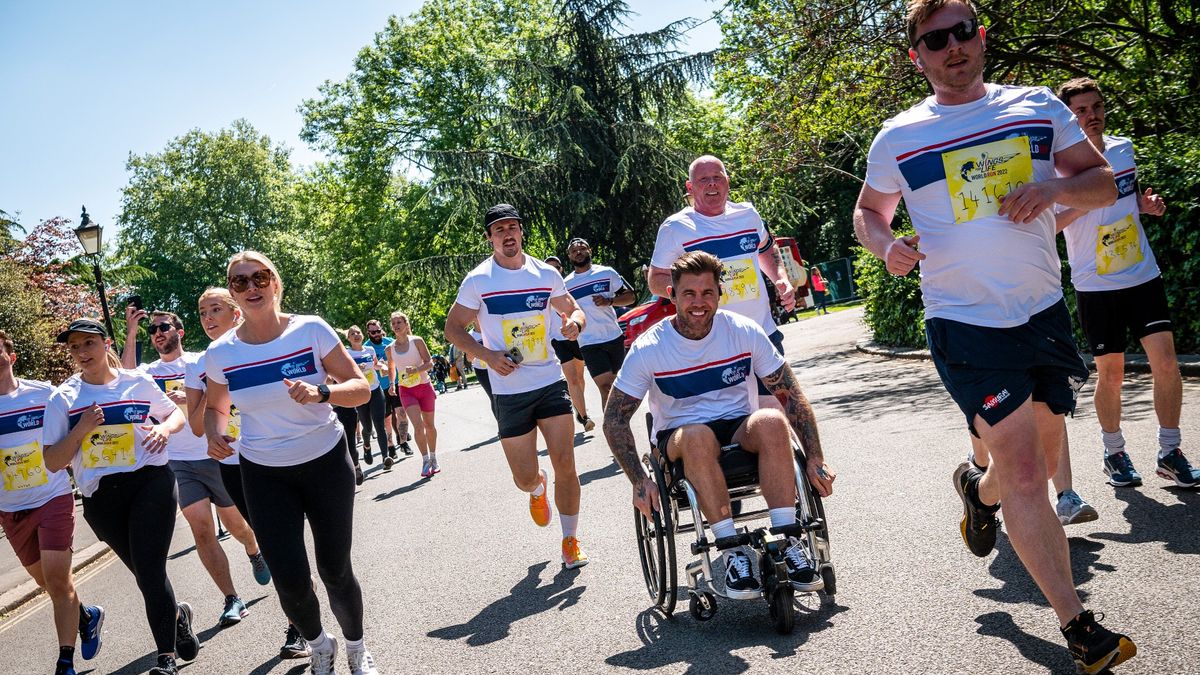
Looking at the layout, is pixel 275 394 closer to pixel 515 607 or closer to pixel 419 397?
pixel 515 607

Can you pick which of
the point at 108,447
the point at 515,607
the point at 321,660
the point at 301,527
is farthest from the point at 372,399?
the point at 301,527

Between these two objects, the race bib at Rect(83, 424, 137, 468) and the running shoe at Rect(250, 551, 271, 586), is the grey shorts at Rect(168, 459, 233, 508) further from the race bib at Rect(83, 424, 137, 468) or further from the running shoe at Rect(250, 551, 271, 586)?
the race bib at Rect(83, 424, 137, 468)

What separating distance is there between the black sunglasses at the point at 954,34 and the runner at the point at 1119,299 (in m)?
2.29

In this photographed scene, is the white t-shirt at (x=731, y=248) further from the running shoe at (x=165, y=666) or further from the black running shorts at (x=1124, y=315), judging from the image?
the running shoe at (x=165, y=666)

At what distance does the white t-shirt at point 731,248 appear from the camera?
6.76m

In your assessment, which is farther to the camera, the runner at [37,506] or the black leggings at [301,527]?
the runner at [37,506]

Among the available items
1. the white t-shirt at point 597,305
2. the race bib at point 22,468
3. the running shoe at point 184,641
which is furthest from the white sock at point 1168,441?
the race bib at point 22,468

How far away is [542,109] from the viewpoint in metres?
29.7

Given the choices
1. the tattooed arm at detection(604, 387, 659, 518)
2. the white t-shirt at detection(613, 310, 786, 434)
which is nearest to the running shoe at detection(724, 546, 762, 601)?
the tattooed arm at detection(604, 387, 659, 518)

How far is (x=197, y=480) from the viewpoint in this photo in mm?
7539

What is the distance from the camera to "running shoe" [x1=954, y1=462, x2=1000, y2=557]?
4551mm

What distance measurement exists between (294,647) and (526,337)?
2.33 meters

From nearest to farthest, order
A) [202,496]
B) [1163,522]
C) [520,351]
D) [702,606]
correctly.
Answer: [702,606] → [1163,522] → [520,351] → [202,496]

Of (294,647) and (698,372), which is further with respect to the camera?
(294,647)
